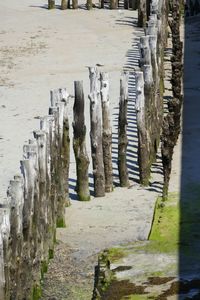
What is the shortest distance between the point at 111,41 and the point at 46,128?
10.7 meters

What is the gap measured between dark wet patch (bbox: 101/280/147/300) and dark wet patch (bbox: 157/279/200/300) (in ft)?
0.69

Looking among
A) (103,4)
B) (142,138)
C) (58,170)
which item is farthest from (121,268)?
(103,4)

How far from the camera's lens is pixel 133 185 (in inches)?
478

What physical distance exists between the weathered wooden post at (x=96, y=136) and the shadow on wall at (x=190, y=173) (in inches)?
34.9

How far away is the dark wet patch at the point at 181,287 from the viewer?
8945 mm

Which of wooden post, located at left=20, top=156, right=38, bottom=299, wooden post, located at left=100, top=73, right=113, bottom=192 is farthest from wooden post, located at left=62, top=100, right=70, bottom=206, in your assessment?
wooden post, located at left=20, top=156, right=38, bottom=299

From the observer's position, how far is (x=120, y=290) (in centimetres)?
916

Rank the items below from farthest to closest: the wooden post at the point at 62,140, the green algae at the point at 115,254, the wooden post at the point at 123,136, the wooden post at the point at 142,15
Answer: the wooden post at the point at 142,15
the wooden post at the point at 123,136
the wooden post at the point at 62,140
the green algae at the point at 115,254

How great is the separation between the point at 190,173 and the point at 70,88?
476cm

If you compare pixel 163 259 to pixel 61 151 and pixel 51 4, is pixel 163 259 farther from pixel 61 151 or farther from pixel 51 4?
pixel 51 4

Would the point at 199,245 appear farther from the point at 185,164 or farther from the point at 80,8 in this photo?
the point at 80,8

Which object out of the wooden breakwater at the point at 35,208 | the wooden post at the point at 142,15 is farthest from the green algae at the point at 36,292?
the wooden post at the point at 142,15

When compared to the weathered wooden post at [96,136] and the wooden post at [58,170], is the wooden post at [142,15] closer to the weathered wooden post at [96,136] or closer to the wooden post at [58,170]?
the weathered wooden post at [96,136]

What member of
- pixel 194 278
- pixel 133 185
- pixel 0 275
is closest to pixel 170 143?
pixel 133 185
